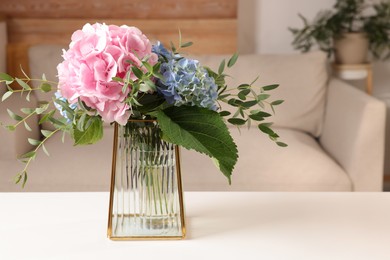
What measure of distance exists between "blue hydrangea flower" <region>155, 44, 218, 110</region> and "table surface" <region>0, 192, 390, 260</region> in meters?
0.27

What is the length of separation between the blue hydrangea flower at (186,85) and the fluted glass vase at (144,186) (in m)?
0.08

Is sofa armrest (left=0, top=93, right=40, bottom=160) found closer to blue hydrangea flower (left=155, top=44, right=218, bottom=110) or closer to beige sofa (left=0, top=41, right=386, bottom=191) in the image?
beige sofa (left=0, top=41, right=386, bottom=191)

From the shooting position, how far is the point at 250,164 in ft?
8.70

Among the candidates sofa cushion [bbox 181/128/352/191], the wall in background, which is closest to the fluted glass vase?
sofa cushion [bbox 181/128/352/191]

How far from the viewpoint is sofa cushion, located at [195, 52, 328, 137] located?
10.2ft

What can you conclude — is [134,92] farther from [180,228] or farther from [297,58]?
[297,58]

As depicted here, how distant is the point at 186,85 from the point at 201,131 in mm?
85

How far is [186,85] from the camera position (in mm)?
1322

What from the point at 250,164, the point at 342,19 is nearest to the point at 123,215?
the point at 250,164

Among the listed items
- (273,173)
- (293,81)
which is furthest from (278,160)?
(293,81)

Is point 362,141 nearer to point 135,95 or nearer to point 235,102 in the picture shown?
point 235,102

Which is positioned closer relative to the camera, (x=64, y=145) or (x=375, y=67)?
(x=64, y=145)

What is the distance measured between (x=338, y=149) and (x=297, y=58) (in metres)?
0.52

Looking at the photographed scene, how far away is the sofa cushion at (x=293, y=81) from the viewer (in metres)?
3.10
